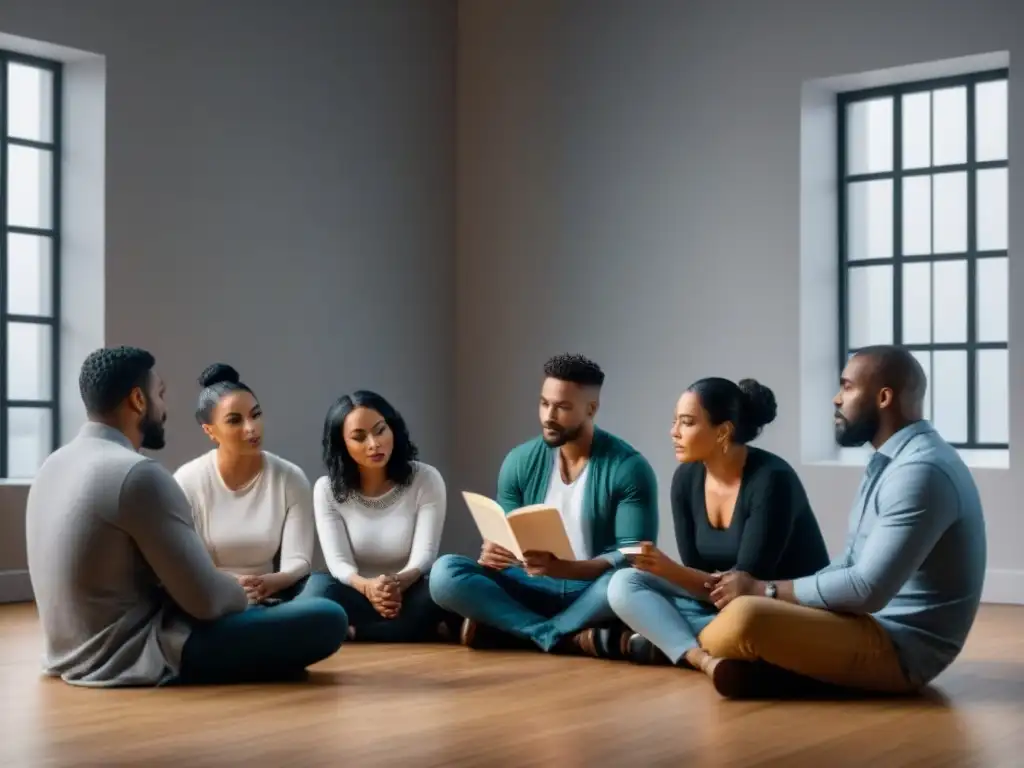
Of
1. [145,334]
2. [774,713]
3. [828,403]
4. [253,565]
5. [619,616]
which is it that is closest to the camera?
[774,713]

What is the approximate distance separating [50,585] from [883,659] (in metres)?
2.20

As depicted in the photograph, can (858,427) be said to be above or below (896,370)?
below

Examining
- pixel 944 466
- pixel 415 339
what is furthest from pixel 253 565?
pixel 415 339

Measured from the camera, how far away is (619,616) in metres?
4.56

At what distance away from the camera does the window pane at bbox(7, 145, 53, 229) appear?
6.82m

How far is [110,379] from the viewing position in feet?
13.1

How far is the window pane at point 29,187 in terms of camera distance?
6820 mm

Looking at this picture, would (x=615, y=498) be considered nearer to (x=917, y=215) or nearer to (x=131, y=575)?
(x=131, y=575)

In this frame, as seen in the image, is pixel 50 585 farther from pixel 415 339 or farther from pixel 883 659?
pixel 415 339

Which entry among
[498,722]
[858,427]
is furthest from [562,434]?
[498,722]

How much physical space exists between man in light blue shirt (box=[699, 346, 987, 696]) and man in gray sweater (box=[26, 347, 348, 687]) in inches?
47.1

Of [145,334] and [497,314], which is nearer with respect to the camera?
[145,334]

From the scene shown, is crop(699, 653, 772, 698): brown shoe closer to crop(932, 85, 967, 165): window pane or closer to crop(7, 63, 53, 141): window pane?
crop(932, 85, 967, 165): window pane

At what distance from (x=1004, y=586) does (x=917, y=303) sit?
4.77 ft
